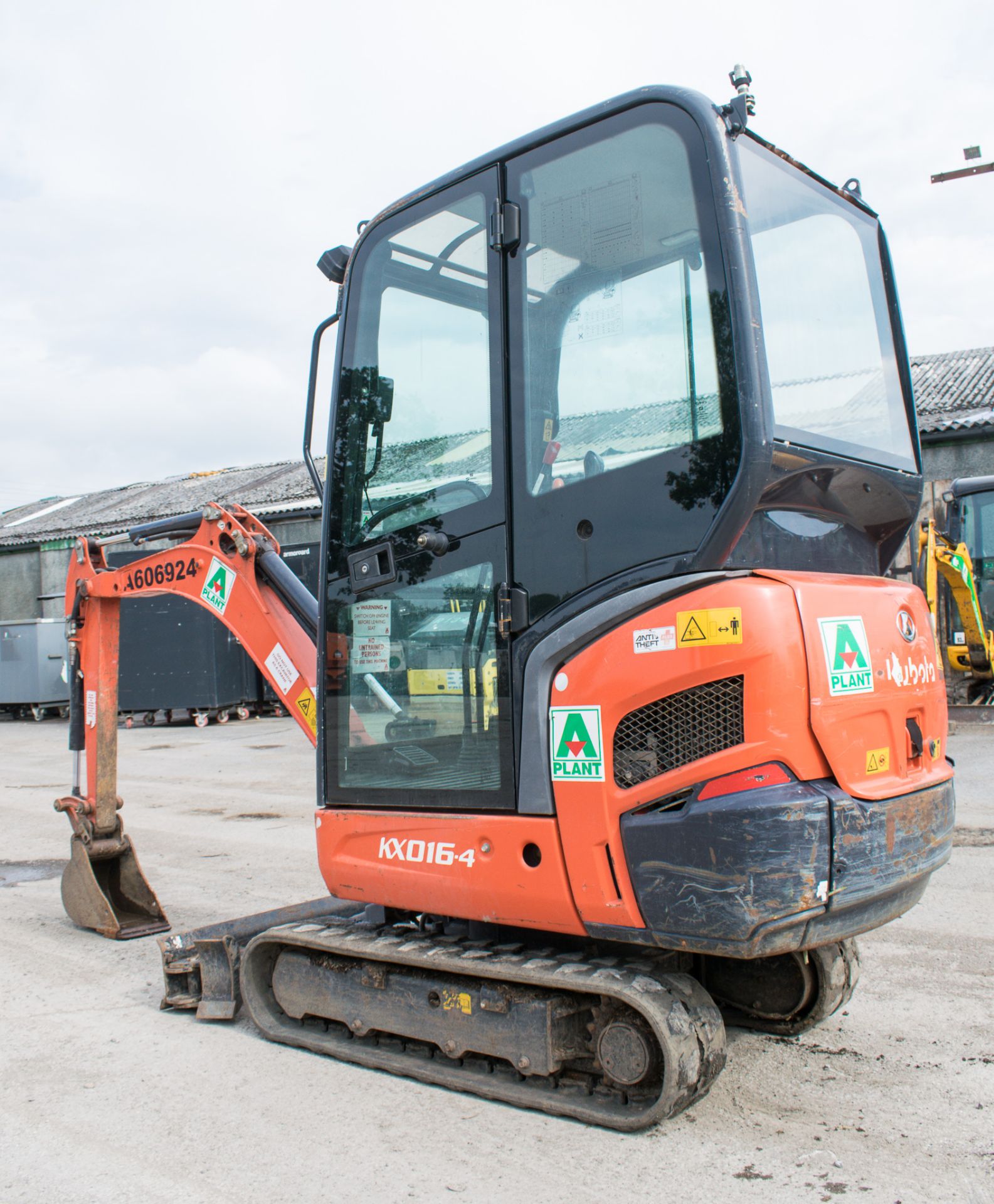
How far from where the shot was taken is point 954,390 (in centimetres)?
2150

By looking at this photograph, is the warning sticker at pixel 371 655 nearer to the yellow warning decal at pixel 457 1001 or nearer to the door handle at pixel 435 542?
the door handle at pixel 435 542

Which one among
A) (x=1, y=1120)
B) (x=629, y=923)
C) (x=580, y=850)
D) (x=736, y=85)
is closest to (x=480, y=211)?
(x=736, y=85)

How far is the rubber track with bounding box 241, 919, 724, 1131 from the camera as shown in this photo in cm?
310

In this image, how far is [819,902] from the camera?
2.90 m

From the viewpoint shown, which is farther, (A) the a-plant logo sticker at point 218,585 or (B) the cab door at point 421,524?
(A) the a-plant logo sticker at point 218,585

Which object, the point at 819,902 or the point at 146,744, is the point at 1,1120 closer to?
the point at 819,902

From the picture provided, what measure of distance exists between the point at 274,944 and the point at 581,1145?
152 centimetres

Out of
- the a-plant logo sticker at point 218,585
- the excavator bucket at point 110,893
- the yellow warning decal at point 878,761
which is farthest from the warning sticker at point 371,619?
the excavator bucket at point 110,893

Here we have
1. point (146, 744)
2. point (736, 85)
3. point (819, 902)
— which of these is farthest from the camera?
point (146, 744)

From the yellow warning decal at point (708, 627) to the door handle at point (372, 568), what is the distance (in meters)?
1.14

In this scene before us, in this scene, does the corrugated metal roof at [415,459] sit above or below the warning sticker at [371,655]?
above

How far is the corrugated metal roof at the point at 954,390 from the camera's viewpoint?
18312mm

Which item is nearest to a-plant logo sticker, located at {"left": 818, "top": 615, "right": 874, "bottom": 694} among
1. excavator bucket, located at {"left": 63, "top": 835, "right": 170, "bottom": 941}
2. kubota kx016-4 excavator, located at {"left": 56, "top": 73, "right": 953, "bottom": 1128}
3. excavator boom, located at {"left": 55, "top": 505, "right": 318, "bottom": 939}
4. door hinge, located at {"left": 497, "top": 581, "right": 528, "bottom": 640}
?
kubota kx016-4 excavator, located at {"left": 56, "top": 73, "right": 953, "bottom": 1128}

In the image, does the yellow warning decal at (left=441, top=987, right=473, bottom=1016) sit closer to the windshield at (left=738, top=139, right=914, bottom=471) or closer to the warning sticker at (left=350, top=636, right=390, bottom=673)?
the warning sticker at (left=350, top=636, right=390, bottom=673)
